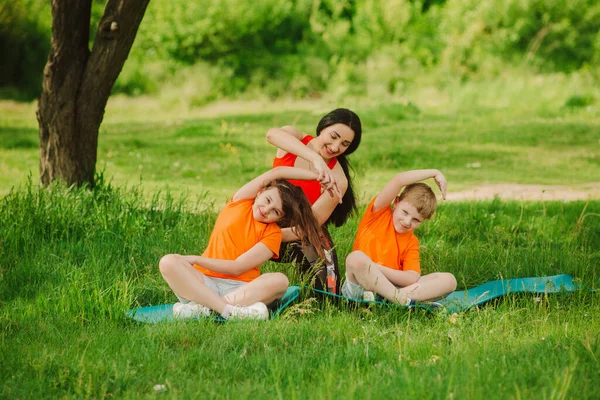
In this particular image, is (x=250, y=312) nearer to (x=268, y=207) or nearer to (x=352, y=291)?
(x=268, y=207)

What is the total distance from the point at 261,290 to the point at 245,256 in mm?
235

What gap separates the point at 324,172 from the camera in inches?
181

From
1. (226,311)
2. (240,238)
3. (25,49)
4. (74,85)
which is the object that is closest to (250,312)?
(226,311)

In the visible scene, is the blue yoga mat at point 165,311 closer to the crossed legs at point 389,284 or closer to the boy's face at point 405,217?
the crossed legs at point 389,284

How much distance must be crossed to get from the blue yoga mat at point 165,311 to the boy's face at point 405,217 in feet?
2.47

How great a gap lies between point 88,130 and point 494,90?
11.3 metres

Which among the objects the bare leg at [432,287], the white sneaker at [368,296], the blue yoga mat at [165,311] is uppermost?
the bare leg at [432,287]

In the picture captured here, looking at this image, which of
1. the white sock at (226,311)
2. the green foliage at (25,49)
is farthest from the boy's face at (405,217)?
the green foliage at (25,49)

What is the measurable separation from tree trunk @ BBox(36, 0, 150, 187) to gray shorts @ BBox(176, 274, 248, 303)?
2431 millimetres

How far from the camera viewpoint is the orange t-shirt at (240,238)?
178 inches

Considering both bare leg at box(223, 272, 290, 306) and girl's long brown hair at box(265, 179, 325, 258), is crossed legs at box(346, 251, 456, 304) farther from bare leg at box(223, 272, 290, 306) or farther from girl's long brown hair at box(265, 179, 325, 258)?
bare leg at box(223, 272, 290, 306)

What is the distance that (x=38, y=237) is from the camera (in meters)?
5.50

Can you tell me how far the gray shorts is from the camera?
4430 mm

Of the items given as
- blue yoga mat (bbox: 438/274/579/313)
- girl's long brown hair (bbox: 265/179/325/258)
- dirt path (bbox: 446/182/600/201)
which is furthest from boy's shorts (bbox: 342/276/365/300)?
dirt path (bbox: 446/182/600/201)
